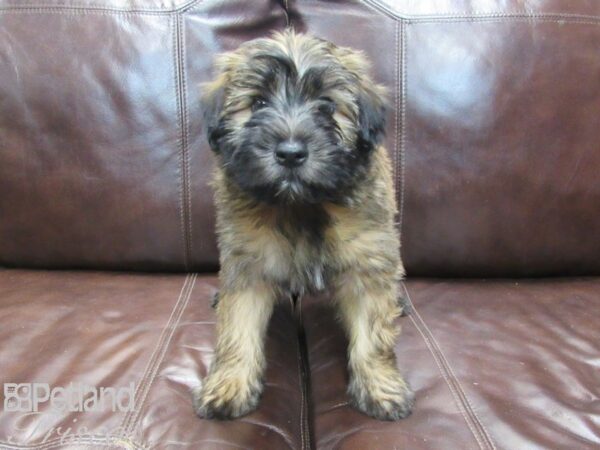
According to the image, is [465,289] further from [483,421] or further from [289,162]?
[289,162]

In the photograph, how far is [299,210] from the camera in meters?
1.50

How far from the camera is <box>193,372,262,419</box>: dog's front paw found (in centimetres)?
137

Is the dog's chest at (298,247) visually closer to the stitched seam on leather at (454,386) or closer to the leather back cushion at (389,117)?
the stitched seam on leather at (454,386)

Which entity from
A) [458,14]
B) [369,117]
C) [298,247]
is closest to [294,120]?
[369,117]

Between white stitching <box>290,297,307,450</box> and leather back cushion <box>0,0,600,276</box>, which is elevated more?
leather back cushion <box>0,0,600,276</box>

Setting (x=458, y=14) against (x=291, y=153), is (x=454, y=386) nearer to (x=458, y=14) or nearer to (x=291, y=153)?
(x=291, y=153)

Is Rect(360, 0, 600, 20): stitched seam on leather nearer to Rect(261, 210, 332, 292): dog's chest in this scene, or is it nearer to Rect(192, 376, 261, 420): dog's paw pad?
Rect(261, 210, 332, 292): dog's chest

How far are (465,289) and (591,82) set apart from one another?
2.77 feet

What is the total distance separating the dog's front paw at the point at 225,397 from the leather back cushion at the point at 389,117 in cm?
75

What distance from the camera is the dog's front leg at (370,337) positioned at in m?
1.43

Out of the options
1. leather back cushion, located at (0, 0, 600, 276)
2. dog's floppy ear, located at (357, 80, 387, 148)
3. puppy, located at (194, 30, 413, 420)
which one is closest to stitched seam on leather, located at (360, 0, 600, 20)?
leather back cushion, located at (0, 0, 600, 276)

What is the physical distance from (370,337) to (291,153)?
0.55 metres

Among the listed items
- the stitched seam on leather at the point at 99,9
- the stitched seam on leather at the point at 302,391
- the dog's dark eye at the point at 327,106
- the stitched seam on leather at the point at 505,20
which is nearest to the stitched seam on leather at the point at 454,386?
the stitched seam on leather at the point at 302,391

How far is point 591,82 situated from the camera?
1983mm
